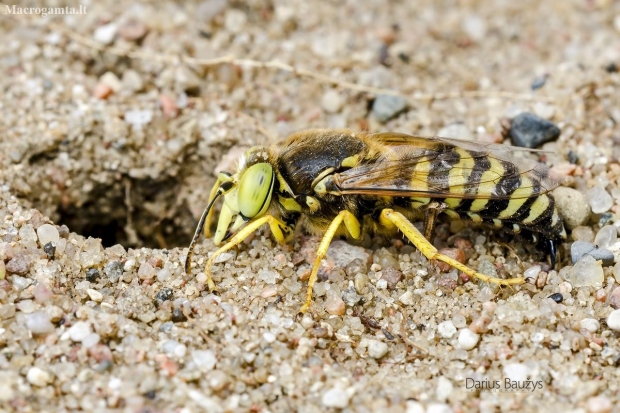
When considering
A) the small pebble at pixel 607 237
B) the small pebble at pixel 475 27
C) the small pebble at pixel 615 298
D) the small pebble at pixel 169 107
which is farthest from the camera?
the small pebble at pixel 475 27

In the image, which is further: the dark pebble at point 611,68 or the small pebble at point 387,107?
the dark pebble at point 611,68

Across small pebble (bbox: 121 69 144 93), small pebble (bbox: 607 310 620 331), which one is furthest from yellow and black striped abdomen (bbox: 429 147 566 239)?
small pebble (bbox: 121 69 144 93)

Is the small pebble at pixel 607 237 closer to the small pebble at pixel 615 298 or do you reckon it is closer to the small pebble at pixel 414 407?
the small pebble at pixel 615 298

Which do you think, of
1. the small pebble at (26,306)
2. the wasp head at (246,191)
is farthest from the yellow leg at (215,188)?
the small pebble at (26,306)

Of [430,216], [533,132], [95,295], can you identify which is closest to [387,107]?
[533,132]

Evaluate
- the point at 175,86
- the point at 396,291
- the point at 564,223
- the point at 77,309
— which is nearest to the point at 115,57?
the point at 175,86

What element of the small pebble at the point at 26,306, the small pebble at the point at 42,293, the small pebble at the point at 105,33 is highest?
the small pebble at the point at 105,33
